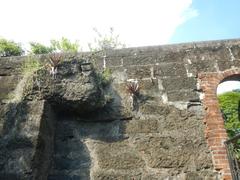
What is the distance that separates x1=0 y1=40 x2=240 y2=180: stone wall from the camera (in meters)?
3.97

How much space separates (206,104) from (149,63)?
107 centimetres

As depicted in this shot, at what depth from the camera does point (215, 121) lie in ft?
14.0

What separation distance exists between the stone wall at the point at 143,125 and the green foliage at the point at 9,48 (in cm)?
90

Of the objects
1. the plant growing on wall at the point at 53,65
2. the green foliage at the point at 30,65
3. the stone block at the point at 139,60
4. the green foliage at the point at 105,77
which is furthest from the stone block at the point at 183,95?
the green foliage at the point at 30,65

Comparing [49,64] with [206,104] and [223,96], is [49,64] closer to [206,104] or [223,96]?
[206,104]

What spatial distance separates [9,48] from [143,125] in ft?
10.3

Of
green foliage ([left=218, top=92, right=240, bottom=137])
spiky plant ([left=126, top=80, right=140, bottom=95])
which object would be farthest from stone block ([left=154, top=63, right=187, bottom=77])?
green foliage ([left=218, top=92, right=240, bottom=137])

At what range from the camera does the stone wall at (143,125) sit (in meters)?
3.97

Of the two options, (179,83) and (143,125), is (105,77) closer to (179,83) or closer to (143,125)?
(143,125)

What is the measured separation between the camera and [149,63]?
4.89 meters

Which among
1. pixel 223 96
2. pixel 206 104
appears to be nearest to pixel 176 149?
pixel 206 104

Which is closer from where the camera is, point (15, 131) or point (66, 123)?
point (15, 131)

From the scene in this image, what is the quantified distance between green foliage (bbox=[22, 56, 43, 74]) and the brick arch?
7.79 ft

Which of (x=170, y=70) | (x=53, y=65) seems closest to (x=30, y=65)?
(x=53, y=65)
